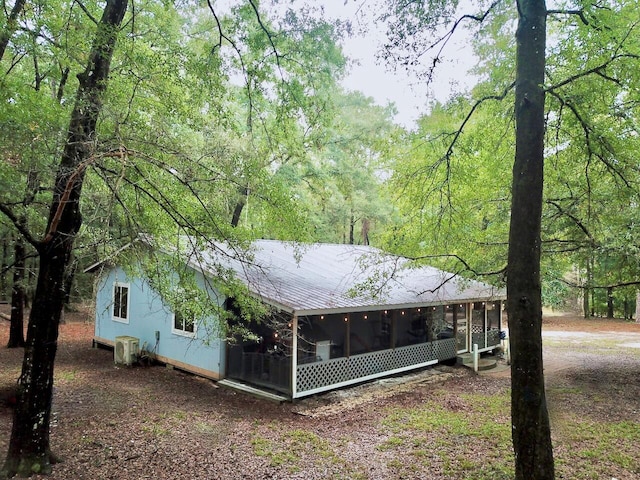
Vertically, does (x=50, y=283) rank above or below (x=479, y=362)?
above

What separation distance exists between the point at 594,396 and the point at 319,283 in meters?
7.56

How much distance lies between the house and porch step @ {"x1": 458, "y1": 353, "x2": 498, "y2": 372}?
Result: 280mm

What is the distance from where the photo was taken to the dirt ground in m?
6.07

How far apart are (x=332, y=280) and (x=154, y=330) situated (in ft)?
19.1

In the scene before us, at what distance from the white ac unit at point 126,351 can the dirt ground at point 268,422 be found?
1.01 ft

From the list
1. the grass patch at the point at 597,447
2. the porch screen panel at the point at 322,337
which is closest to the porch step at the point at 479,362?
the porch screen panel at the point at 322,337

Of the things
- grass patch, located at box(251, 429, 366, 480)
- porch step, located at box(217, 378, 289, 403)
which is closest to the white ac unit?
porch step, located at box(217, 378, 289, 403)

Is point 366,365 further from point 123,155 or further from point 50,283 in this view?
point 123,155

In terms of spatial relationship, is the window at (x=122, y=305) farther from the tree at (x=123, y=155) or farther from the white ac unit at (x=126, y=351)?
the tree at (x=123, y=155)

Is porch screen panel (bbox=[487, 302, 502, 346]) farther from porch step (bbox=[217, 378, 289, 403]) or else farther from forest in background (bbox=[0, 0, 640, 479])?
porch step (bbox=[217, 378, 289, 403])

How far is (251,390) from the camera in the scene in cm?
1005

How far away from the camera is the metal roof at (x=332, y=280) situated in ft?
26.3

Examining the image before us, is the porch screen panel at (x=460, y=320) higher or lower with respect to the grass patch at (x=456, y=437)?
higher

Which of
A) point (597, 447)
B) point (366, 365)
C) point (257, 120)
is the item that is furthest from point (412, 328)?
point (257, 120)
